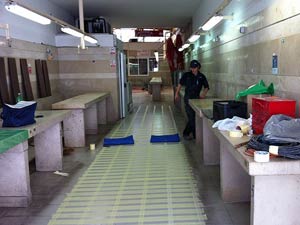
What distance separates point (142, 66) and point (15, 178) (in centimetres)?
1870

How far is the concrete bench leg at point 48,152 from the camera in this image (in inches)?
176

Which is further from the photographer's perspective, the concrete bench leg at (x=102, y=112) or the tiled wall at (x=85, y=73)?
the concrete bench leg at (x=102, y=112)

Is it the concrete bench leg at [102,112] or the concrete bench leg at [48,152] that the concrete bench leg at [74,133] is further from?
the concrete bench leg at [102,112]

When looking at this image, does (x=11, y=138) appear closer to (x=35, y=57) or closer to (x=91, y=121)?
(x=35, y=57)

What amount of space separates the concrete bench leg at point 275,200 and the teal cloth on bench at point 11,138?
6.52ft

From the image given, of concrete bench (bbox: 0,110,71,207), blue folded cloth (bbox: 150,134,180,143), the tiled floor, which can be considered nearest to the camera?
the tiled floor

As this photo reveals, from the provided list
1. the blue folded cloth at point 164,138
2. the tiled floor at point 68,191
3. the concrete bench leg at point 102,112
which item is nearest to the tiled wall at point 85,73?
the concrete bench leg at point 102,112

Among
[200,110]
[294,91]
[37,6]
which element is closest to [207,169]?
[200,110]

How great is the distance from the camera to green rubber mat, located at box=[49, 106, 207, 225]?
3.07m

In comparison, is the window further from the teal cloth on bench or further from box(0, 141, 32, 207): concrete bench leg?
the teal cloth on bench

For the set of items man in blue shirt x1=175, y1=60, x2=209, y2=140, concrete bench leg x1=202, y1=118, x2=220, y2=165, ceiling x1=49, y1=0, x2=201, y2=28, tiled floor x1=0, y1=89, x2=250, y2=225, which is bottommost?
tiled floor x1=0, y1=89, x2=250, y2=225

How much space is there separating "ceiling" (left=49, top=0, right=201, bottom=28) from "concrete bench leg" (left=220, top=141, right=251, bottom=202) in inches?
204

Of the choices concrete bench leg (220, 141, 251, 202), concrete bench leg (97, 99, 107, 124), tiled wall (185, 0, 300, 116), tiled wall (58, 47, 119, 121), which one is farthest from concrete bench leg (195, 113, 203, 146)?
tiled wall (58, 47, 119, 121)

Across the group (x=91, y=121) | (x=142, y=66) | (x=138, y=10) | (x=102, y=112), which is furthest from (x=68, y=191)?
(x=142, y=66)
